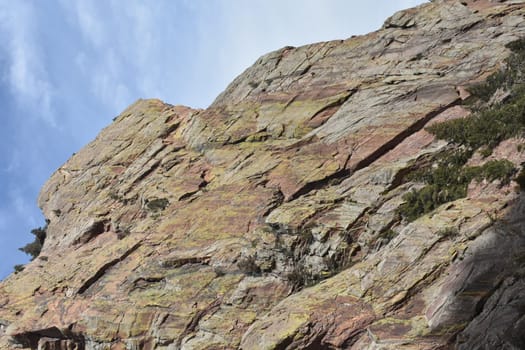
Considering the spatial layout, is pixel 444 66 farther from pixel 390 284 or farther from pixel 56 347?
pixel 56 347

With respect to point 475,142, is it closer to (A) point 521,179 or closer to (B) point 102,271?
(A) point 521,179

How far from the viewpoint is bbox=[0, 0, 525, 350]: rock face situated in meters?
21.0

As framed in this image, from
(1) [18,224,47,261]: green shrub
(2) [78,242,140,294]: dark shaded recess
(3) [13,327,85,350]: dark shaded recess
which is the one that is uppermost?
(1) [18,224,47,261]: green shrub

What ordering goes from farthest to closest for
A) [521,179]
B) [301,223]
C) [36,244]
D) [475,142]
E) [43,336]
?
[36,244], [43,336], [301,223], [475,142], [521,179]

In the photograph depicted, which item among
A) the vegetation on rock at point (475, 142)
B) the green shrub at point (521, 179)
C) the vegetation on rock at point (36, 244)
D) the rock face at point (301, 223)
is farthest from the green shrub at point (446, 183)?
the vegetation on rock at point (36, 244)

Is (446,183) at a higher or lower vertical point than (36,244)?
lower

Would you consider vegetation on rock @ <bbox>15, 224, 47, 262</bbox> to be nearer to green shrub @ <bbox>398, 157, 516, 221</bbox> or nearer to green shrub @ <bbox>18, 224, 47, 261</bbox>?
green shrub @ <bbox>18, 224, 47, 261</bbox>

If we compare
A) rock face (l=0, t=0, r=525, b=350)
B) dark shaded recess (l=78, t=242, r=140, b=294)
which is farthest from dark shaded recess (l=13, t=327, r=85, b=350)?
dark shaded recess (l=78, t=242, r=140, b=294)

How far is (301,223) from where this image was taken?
28688 mm

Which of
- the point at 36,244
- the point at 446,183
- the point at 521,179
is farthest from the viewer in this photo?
the point at 36,244

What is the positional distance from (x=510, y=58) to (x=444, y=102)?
5503mm

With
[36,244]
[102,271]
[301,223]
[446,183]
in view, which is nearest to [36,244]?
[36,244]

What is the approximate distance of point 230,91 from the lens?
167ft

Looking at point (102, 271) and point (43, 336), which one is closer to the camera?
point (43, 336)
